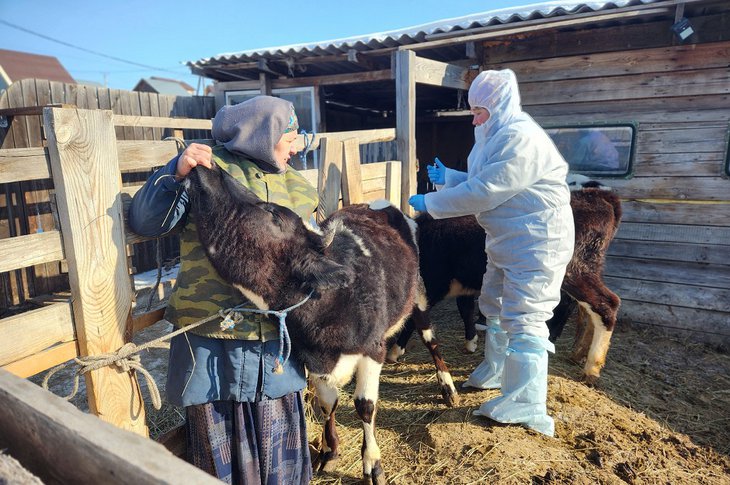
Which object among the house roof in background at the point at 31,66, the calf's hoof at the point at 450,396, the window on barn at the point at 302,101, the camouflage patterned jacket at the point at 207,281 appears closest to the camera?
the camouflage patterned jacket at the point at 207,281

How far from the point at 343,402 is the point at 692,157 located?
4.45 metres

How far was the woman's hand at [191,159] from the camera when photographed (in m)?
1.87

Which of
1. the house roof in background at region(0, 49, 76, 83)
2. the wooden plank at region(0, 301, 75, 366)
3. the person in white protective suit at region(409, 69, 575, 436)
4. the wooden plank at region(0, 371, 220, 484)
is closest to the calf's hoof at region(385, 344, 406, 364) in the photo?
the person in white protective suit at region(409, 69, 575, 436)

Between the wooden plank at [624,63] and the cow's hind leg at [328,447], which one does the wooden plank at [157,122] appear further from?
the wooden plank at [624,63]

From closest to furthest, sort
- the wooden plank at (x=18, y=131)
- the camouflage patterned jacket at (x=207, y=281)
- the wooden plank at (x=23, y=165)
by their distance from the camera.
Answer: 1. the wooden plank at (x=23, y=165)
2. the camouflage patterned jacket at (x=207, y=281)
3. the wooden plank at (x=18, y=131)

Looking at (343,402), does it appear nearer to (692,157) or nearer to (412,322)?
(412,322)

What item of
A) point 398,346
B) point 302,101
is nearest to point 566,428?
point 398,346

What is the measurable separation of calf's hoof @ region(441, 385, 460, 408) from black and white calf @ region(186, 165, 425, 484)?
1.03 meters

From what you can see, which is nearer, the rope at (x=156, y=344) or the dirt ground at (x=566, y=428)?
the rope at (x=156, y=344)

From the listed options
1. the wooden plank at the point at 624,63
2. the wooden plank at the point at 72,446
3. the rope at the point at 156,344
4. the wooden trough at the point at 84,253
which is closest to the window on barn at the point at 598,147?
the wooden plank at the point at 624,63

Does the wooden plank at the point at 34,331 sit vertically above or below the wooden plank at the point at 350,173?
below

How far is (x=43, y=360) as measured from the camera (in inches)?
76.7

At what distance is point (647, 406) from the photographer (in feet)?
12.6

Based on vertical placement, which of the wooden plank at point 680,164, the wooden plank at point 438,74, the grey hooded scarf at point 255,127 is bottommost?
the wooden plank at point 680,164
